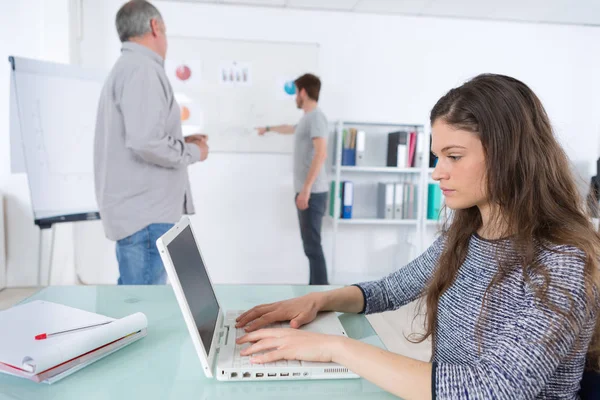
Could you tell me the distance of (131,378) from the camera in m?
0.78

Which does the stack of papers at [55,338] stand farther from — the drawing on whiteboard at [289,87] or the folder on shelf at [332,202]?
the drawing on whiteboard at [289,87]

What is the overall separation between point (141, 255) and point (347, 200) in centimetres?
187

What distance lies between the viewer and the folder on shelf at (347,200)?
3.34 metres

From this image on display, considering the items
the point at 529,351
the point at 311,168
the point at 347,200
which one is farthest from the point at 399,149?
the point at 529,351

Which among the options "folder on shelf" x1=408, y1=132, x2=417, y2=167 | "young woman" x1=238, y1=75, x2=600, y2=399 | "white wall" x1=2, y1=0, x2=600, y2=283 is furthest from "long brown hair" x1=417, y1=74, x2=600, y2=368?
"white wall" x1=2, y1=0, x2=600, y2=283

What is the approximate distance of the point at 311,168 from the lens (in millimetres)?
2877

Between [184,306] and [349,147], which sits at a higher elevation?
[349,147]

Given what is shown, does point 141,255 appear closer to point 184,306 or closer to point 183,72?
point 184,306

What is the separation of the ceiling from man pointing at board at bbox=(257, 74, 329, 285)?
730 mm

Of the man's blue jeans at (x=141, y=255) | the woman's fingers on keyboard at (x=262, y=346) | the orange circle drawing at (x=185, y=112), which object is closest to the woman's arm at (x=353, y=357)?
the woman's fingers on keyboard at (x=262, y=346)

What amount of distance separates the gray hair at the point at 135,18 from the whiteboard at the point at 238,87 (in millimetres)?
1586

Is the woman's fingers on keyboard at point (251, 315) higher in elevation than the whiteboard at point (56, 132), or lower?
lower

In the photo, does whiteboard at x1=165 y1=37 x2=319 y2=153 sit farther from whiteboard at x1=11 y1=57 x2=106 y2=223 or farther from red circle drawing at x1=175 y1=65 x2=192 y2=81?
whiteboard at x1=11 y1=57 x2=106 y2=223

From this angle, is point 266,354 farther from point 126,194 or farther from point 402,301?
point 126,194
